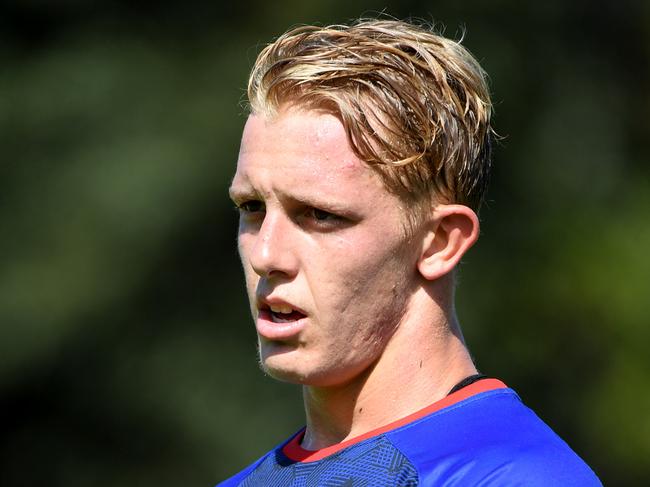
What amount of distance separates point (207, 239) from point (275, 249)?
26.1 feet

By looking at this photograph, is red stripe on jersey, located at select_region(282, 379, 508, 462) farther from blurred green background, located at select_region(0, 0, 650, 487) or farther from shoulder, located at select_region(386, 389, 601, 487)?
blurred green background, located at select_region(0, 0, 650, 487)

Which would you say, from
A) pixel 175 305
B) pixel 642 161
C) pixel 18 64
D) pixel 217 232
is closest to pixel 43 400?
pixel 175 305

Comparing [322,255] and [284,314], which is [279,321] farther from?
[322,255]

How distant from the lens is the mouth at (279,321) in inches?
109

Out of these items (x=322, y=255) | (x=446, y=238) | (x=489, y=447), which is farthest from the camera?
(x=446, y=238)

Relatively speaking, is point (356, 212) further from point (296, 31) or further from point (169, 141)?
point (169, 141)

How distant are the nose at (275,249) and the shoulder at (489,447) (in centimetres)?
44

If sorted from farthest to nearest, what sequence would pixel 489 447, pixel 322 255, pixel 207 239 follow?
1. pixel 207 239
2. pixel 322 255
3. pixel 489 447

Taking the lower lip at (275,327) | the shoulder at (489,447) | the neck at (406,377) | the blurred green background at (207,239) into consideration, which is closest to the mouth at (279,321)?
the lower lip at (275,327)

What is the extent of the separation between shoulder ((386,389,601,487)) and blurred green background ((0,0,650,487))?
7379 mm

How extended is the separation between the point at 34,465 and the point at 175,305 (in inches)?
75.5

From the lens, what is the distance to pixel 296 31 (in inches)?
122

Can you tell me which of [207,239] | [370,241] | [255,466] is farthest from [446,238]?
[207,239]

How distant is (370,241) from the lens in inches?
107
